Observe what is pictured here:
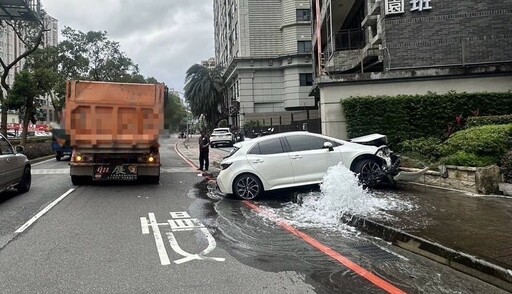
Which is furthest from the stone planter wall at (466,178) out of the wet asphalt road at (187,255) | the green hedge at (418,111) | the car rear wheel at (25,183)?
the car rear wheel at (25,183)

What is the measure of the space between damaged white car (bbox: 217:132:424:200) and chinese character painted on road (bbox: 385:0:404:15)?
847cm

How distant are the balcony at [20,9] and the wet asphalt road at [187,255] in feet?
45.7

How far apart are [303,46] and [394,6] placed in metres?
30.3

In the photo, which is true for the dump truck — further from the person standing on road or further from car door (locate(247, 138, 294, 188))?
the person standing on road

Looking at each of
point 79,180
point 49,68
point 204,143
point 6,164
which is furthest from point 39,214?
point 49,68

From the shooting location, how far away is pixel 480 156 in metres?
10.3

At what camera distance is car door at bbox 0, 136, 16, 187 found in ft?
34.1

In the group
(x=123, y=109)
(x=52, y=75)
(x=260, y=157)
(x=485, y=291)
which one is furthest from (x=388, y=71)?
(x=52, y=75)

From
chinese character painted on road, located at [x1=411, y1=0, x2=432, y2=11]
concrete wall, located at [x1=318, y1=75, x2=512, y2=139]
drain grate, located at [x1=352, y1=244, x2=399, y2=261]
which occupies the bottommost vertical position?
drain grate, located at [x1=352, y1=244, x2=399, y2=261]

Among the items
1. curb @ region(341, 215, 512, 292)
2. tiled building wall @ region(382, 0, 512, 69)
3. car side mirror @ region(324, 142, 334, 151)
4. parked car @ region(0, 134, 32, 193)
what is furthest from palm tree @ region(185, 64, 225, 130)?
curb @ region(341, 215, 512, 292)

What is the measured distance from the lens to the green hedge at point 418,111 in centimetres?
1484

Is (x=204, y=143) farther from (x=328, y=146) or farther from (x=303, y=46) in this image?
(x=303, y=46)

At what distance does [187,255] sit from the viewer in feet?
19.9

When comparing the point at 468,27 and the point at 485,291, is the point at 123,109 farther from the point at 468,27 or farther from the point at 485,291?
the point at 468,27
